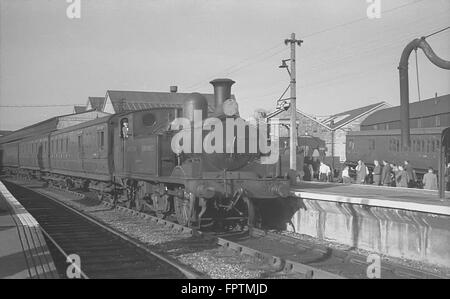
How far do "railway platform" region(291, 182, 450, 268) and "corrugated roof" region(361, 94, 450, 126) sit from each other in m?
33.6

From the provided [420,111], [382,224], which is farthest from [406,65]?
[420,111]

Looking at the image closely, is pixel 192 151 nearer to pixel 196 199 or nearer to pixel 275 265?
pixel 196 199

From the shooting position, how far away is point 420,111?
47594mm

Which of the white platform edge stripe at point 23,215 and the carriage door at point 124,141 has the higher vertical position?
the carriage door at point 124,141

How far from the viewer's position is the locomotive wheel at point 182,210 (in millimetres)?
11953

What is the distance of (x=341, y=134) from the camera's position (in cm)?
5816

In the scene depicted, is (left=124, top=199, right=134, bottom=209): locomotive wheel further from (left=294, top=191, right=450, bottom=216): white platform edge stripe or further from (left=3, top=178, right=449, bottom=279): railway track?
(left=294, top=191, right=450, bottom=216): white platform edge stripe

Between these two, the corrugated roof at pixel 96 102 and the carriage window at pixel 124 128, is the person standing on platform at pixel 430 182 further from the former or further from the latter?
the corrugated roof at pixel 96 102

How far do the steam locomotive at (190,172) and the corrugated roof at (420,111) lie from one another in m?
34.0

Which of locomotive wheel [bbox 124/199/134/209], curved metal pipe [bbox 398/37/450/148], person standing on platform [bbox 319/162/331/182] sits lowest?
locomotive wheel [bbox 124/199/134/209]

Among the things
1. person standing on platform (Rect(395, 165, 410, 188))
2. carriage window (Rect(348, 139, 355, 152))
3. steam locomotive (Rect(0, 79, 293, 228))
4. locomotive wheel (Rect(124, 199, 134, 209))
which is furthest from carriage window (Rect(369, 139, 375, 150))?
locomotive wheel (Rect(124, 199, 134, 209))

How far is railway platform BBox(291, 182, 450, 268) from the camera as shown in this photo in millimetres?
9359

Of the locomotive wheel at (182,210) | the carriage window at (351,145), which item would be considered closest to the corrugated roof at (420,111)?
the carriage window at (351,145)
